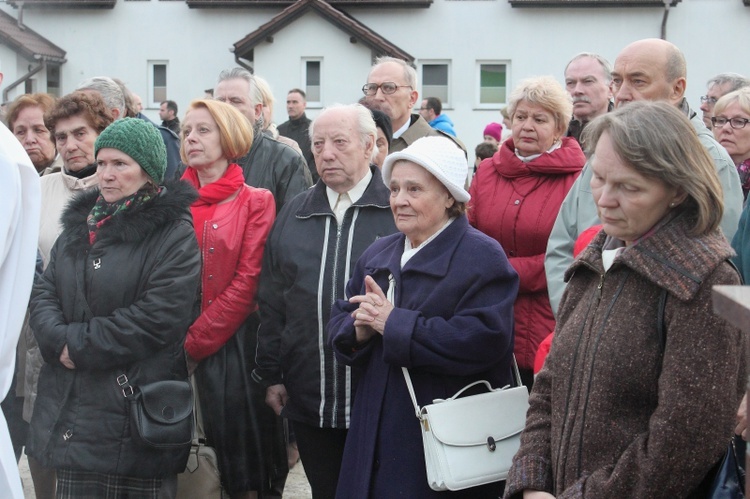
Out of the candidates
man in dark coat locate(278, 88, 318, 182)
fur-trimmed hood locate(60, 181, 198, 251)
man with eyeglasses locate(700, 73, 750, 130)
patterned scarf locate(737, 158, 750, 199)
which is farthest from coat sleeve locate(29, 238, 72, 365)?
man in dark coat locate(278, 88, 318, 182)

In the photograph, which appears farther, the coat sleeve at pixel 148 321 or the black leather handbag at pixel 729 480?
the coat sleeve at pixel 148 321

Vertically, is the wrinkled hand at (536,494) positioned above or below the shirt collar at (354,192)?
below

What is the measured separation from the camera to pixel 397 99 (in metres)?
6.38

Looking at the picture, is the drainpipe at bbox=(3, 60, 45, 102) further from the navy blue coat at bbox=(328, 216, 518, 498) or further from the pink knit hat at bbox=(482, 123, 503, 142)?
the navy blue coat at bbox=(328, 216, 518, 498)

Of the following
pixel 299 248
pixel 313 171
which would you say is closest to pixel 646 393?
pixel 299 248

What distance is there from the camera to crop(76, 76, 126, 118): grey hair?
20.6 feet

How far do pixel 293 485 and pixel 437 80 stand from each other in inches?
876

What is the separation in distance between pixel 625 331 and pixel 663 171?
433 millimetres

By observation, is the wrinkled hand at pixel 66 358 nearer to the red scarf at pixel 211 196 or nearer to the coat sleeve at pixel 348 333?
the red scarf at pixel 211 196

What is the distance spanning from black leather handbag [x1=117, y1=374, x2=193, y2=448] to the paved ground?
1.83m

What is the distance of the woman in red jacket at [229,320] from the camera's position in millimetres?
4887

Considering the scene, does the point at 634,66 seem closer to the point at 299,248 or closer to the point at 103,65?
the point at 299,248

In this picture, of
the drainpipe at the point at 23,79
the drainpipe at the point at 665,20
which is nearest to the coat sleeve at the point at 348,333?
the drainpipe at the point at 665,20

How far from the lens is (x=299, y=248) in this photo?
177 inches
